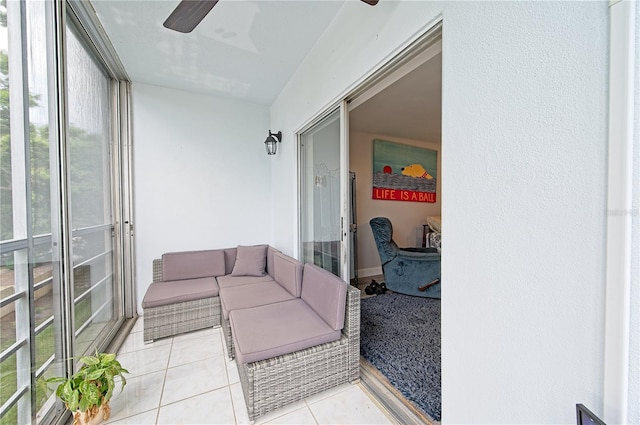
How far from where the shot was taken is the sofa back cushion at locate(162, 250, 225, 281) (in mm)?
2904

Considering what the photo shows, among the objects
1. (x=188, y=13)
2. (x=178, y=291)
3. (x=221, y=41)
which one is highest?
(x=221, y=41)

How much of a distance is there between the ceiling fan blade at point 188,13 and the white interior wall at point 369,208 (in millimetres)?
3252

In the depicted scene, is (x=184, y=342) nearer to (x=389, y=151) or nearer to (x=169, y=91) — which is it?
(x=169, y=91)

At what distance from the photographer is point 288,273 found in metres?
2.45

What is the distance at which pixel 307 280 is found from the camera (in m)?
2.16

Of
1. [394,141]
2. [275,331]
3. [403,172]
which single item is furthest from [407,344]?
[394,141]

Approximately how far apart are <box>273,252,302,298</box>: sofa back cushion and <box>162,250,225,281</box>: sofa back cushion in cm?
80

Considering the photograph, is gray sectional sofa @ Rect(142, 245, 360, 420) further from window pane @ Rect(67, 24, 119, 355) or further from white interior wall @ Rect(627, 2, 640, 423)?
white interior wall @ Rect(627, 2, 640, 423)

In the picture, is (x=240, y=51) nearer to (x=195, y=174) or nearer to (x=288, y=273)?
(x=195, y=174)

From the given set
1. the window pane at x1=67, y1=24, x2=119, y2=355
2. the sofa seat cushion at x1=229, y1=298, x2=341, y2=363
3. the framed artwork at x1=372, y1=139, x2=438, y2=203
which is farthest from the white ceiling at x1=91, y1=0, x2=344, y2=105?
the sofa seat cushion at x1=229, y1=298, x2=341, y2=363

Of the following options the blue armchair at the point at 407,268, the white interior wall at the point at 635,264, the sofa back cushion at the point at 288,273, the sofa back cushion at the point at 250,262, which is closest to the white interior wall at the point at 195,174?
the sofa back cushion at the point at 250,262

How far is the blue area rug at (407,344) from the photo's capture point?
162 cm

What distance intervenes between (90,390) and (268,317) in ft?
3.32

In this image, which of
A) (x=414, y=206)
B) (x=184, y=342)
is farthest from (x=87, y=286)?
(x=414, y=206)
